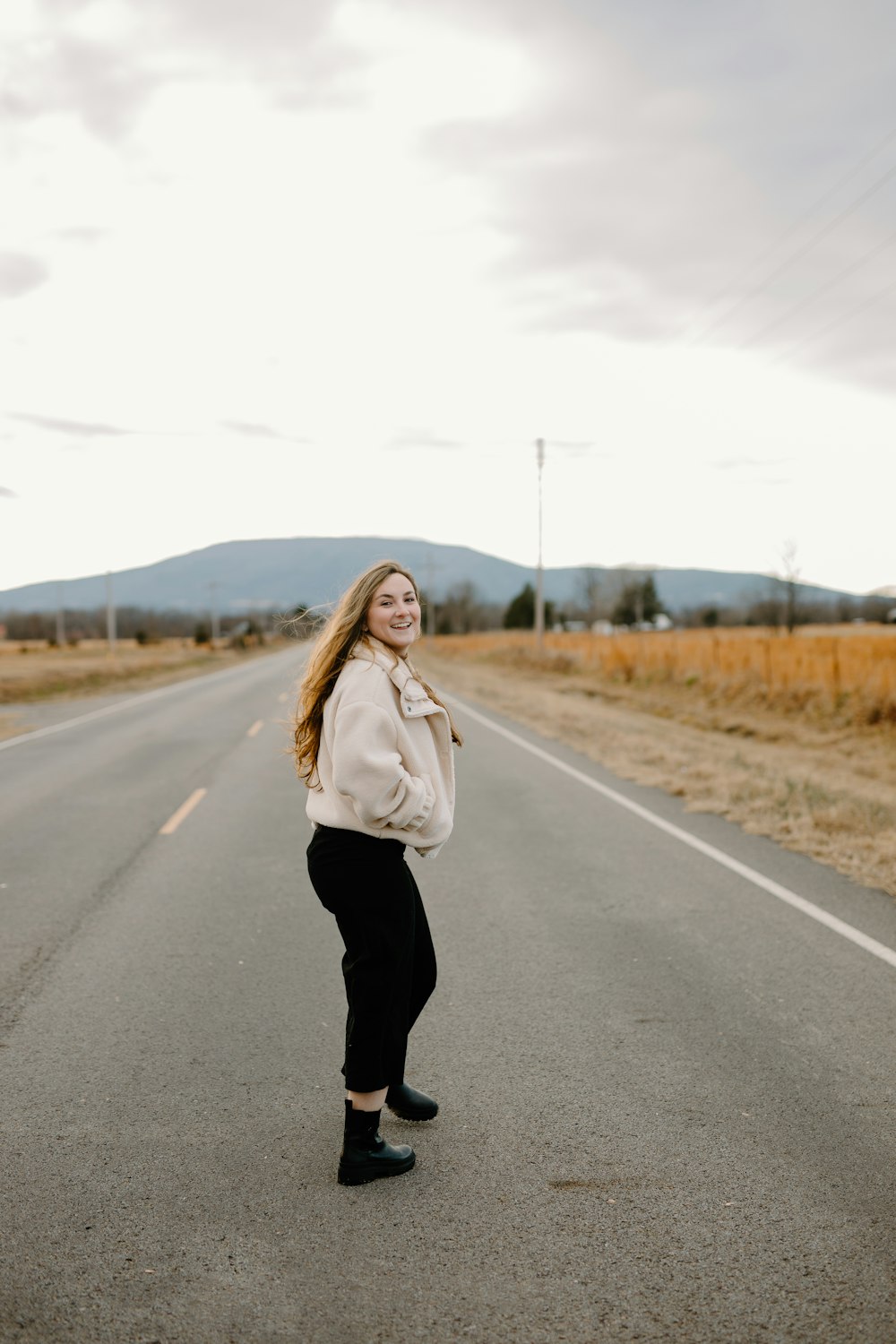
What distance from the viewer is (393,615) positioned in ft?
11.1

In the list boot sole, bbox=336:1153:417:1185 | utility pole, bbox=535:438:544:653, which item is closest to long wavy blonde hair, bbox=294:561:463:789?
boot sole, bbox=336:1153:417:1185

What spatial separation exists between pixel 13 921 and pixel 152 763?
288 inches

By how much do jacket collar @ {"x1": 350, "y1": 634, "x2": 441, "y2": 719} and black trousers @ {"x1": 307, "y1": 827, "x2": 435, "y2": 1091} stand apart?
44 centimetres

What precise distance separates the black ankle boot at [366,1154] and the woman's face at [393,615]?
1.49 m

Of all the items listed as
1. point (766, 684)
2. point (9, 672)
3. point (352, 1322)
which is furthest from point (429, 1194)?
point (9, 672)

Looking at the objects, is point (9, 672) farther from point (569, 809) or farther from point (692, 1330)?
point (692, 1330)

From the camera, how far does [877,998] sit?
4.81m

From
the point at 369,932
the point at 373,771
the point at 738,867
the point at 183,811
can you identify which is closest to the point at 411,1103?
the point at 369,932

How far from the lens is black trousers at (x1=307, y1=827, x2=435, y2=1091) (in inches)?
130

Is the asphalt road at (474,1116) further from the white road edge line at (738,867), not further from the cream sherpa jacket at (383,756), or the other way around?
the cream sherpa jacket at (383,756)

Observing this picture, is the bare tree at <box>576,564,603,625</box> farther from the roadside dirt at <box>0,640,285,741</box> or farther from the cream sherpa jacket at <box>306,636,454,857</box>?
the cream sherpa jacket at <box>306,636,454,857</box>

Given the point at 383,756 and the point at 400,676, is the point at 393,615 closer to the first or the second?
the point at 400,676

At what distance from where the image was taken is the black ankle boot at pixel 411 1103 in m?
3.61

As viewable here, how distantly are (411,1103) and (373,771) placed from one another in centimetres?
130
